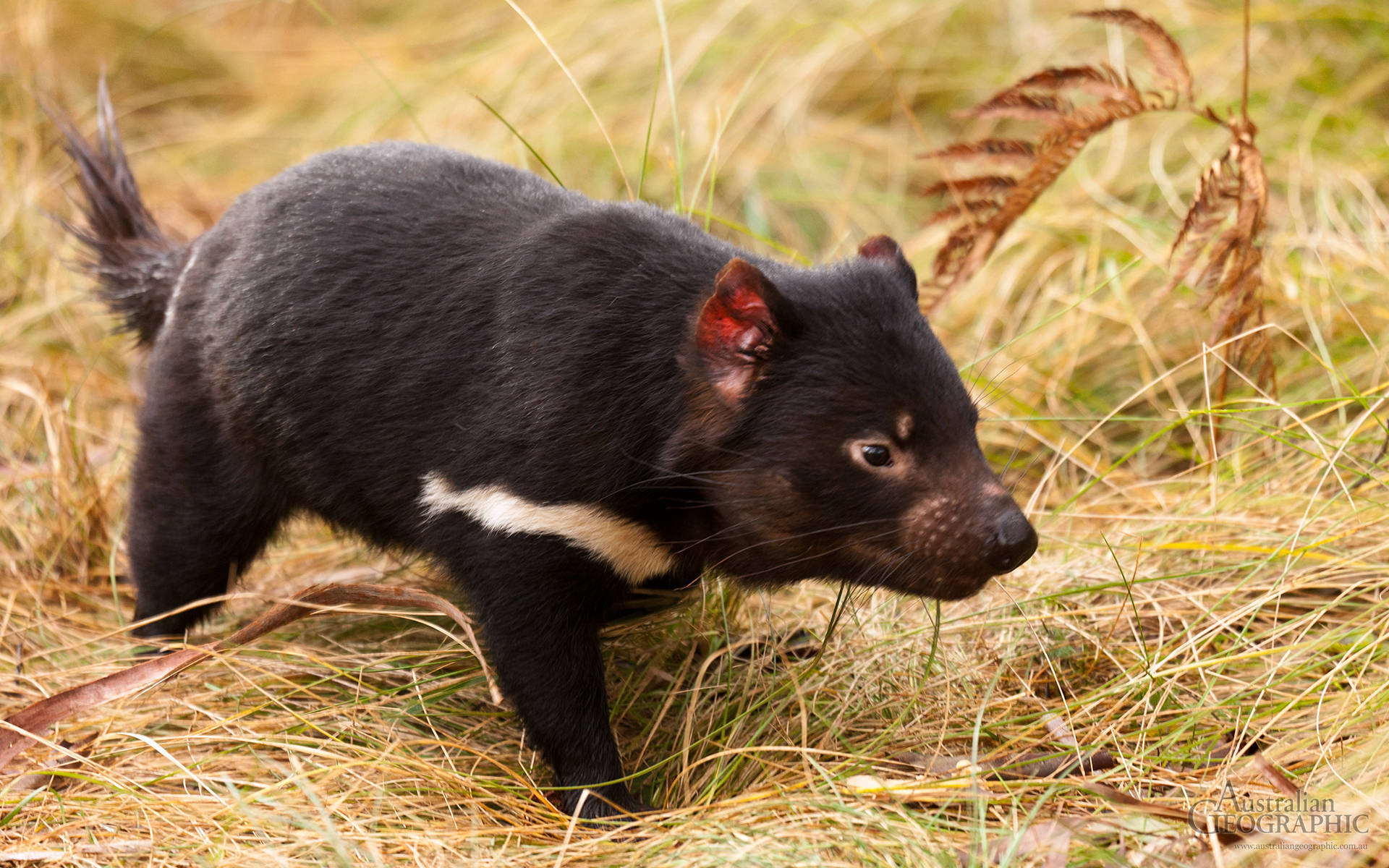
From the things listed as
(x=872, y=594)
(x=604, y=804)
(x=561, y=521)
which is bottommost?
(x=604, y=804)

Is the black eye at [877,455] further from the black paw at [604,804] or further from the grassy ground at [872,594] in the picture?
the black paw at [604,804]

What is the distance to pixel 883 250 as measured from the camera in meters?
3.16

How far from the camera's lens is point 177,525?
12.0ft

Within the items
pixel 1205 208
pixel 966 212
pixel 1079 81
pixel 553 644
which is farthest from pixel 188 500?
pixel 1205 208

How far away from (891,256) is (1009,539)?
840 mm

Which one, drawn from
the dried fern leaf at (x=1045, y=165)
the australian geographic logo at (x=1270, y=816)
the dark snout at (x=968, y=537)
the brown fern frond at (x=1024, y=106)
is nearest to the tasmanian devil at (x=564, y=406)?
the dark snout at (x=968, y=537)

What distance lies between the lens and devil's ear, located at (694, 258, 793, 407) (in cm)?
269

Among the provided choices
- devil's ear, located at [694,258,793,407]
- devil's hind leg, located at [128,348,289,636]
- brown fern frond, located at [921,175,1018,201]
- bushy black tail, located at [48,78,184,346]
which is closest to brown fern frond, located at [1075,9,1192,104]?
brown fern frond, located at [921,175,1018,201]

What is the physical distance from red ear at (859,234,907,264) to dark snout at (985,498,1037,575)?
0.74 metres

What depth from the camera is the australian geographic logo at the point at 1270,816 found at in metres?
2.38

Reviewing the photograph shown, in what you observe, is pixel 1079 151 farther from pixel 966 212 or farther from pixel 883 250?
pixel 883 250

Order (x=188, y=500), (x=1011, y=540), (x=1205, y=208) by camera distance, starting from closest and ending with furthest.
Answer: (x=1011, y=540) < (x=188, y=500) < (x=1205, y=208)

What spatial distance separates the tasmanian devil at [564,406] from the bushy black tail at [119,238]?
0.52 meters

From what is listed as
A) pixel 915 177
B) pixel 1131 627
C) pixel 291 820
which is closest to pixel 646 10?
pixel 915 177
